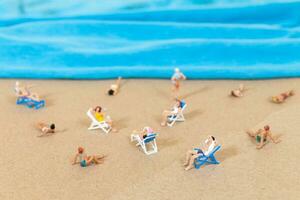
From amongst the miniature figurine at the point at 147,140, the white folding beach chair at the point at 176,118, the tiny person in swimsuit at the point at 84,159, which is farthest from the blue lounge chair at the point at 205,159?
the tiny person in swimsuit at the point at 84,159

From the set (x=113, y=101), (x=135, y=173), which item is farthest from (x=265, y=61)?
(x=135, y=173)

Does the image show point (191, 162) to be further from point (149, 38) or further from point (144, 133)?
point (149, 38)

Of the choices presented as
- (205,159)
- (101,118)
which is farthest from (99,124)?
(205,159)

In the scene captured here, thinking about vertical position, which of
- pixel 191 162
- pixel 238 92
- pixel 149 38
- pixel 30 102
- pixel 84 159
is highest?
pixel 149 38

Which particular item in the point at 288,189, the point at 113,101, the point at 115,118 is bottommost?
the point at 288,189

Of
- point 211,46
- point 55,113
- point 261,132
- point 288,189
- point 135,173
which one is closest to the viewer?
point 288,189

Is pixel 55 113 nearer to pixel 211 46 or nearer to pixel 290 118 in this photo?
pixel 211 46
